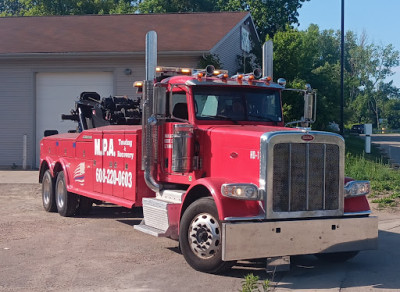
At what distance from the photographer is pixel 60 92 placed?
73.1ft

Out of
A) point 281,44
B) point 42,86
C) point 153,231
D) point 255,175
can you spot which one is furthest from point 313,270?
point 42,86

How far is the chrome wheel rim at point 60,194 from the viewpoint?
40.8ft

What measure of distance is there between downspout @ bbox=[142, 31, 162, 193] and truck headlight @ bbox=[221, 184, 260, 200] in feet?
6.76

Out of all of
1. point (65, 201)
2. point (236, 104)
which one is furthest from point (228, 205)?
point (65, 201)

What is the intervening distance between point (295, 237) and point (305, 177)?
802 millimetres

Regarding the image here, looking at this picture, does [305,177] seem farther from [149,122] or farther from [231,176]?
[149,122]

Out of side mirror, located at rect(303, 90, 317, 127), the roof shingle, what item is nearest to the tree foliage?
the roof shingle

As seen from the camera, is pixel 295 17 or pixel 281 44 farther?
pixel 295 17

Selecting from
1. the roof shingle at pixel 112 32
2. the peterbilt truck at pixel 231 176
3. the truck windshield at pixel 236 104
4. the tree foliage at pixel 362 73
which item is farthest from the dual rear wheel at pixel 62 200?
the tree foliage at pixel 362 73

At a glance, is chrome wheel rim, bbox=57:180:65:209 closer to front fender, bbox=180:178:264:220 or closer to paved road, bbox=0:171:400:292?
paved road, bbox=0:171:400:292

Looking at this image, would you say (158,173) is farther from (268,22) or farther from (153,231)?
(268,22)

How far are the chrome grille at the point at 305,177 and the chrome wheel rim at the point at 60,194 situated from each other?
6.27 metres

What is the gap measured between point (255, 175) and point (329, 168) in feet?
3.28

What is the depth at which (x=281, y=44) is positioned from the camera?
72.6 ft
